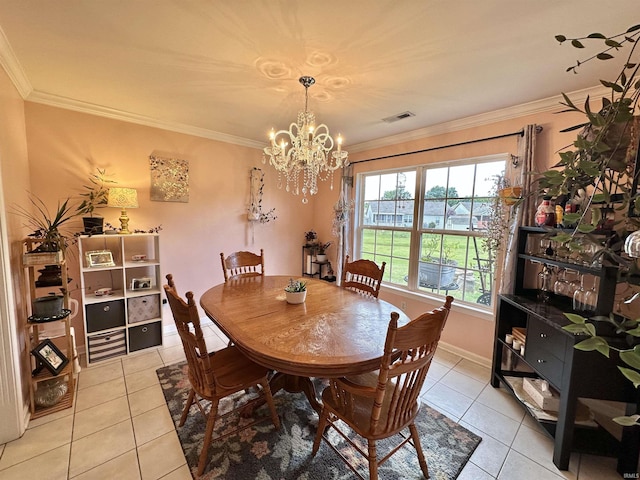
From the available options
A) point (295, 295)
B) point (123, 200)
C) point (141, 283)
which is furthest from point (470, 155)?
point (141, 283)

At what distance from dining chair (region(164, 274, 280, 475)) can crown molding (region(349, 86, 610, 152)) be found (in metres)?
2.72

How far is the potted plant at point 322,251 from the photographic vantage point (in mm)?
4223

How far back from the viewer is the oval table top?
4.29ft

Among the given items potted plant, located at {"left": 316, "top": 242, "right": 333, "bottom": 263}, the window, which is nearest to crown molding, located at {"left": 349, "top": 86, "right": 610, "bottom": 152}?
the window

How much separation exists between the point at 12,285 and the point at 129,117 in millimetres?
1879

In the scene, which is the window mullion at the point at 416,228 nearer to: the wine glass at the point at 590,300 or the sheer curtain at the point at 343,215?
the sheer curtain at the point at 343,215

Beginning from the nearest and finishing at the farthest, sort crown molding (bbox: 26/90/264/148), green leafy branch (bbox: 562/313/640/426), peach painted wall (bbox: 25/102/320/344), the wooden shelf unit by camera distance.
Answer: green leafy branch (bbox: 562/313/640/426) → the wooden shelf unit → crown molding (bbox: 26/90/264/148) → peach painted wall (bbox: 25/102/320/344)

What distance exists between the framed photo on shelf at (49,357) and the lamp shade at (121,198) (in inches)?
48.3

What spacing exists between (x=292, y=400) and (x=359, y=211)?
257cm

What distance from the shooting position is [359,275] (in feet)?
8.61

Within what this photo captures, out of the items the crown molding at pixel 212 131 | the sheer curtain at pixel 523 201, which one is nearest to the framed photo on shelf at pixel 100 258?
the crown molding at pixel 212 131

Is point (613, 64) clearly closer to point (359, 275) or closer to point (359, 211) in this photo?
point (359, 275)

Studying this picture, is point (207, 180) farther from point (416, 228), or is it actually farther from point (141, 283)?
point (416, 228)

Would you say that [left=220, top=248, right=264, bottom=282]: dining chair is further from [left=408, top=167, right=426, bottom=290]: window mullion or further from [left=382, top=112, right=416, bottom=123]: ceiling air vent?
[left=382, top=112, right=416, bottom=123]: ceiling air vent
